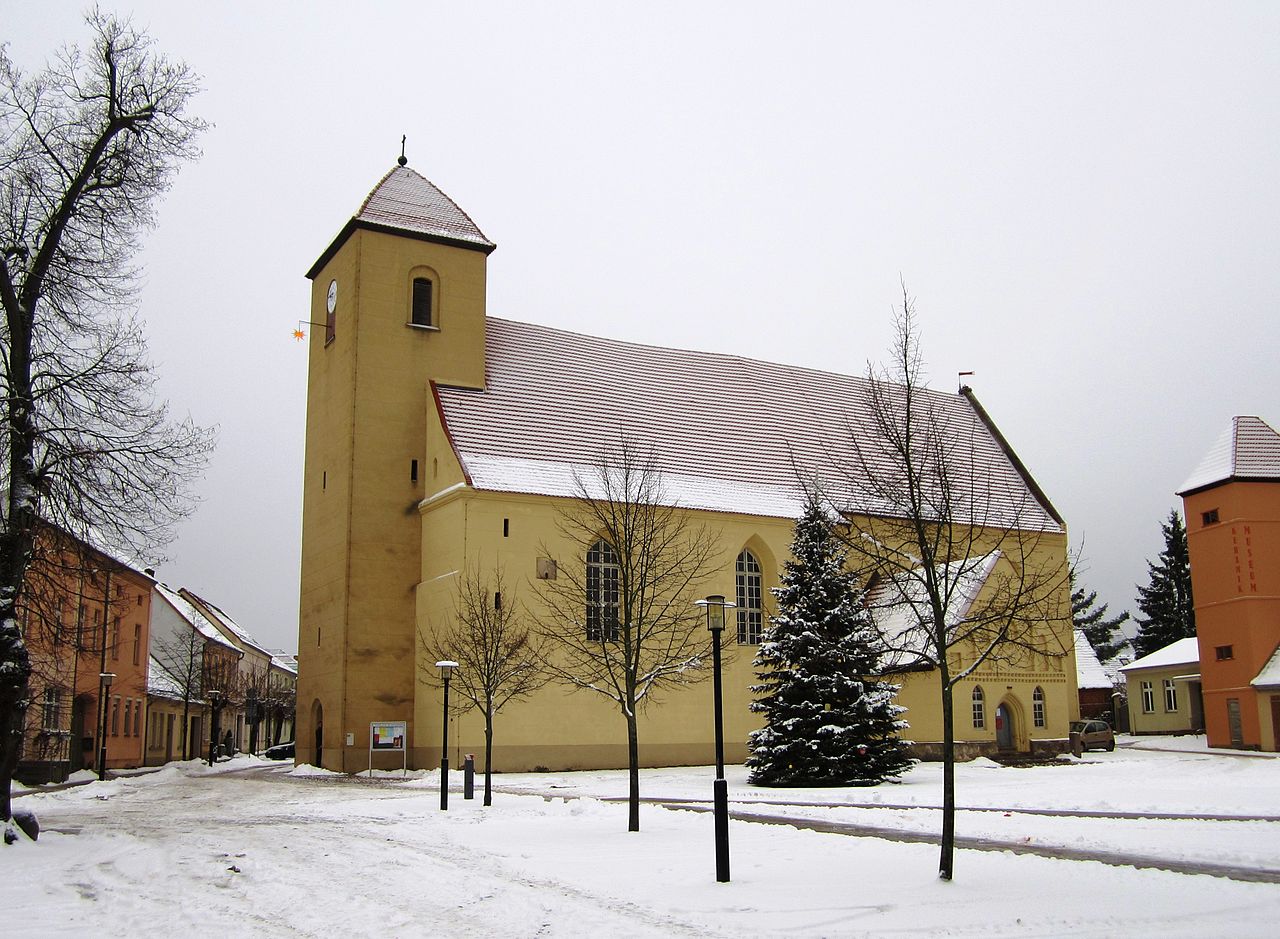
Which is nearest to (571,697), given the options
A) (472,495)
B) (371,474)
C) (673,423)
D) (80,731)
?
(472,495)

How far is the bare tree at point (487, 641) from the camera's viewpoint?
92.6 ft

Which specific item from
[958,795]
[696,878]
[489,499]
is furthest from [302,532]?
[696,878]

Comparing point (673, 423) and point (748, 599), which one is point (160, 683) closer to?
point (673, 423)

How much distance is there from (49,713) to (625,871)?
103 ft

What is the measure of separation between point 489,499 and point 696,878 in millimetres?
23031

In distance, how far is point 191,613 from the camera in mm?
74438

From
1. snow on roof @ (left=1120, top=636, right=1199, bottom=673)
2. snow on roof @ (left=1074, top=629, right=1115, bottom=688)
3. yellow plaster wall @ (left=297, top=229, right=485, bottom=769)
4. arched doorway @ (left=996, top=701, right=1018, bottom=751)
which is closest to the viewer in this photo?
yellow plaster wall @ (left=297, top=229, right=485, bottom=769)

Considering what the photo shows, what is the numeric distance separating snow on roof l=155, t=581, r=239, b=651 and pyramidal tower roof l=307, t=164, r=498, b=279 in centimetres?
3176

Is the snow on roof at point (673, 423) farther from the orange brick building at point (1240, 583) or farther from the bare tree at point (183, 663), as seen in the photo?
the bare tree at point (183, 663)

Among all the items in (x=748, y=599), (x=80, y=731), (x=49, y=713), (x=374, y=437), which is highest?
(x=374, y=437)

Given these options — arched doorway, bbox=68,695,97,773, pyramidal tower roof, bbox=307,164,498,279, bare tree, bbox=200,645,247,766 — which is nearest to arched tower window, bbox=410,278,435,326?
pyramidal tower roof, bbox=307,164,498,279

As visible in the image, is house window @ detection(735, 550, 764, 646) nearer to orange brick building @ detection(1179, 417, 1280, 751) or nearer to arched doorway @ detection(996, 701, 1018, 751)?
arched doorway @ detection(996, 701, 1018, 751)

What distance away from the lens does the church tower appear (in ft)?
118

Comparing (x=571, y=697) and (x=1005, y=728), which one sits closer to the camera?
(x=571, y=697)
